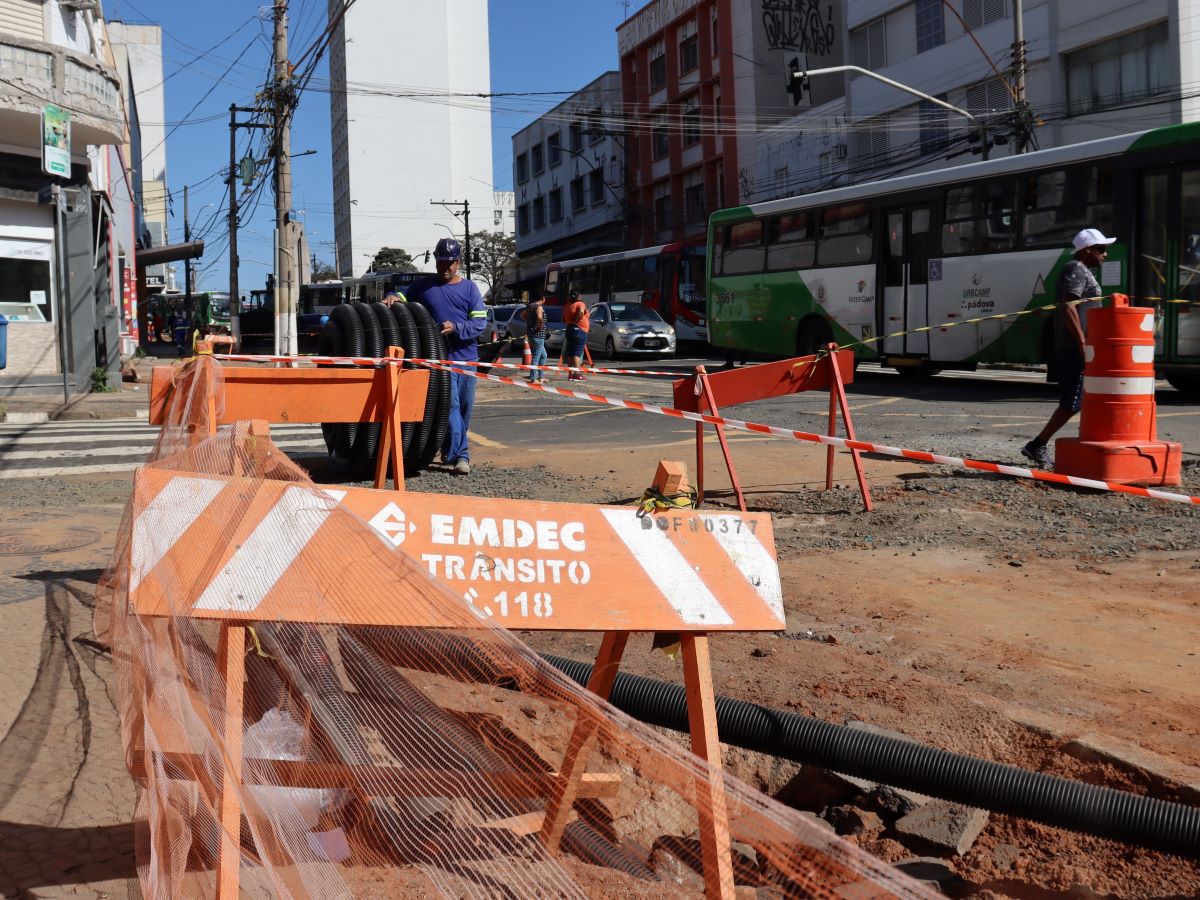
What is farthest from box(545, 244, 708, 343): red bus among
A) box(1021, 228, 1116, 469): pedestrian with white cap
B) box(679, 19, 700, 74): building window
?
box(1021, 228, 1116, 469): pedestrian with white cap

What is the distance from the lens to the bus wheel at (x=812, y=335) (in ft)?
69.7

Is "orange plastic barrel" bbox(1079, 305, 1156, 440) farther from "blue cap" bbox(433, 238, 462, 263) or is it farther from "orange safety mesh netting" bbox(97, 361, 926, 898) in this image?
"orange safety mesh netting" bbox(97, 361, 926, 898)

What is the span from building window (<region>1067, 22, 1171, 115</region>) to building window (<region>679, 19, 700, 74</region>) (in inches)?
904

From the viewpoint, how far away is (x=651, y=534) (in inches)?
103

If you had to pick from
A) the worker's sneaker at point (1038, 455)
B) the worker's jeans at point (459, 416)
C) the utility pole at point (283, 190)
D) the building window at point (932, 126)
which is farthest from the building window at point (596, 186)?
the worker's sneaker at point (1038, 455)

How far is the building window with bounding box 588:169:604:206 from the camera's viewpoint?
2404 inches

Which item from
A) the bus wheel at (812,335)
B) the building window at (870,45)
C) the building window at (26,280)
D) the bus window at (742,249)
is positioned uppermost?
the building window at (870,45)

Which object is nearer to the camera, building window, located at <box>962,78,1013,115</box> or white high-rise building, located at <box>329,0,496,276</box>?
building window, located at <box>962,78,1013,115</box>

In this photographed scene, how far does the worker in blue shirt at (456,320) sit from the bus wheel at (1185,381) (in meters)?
9.94

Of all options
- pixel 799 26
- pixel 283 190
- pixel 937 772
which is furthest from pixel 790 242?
pixel 799 26

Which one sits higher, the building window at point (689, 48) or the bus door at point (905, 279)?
the building window at point (689, 48)

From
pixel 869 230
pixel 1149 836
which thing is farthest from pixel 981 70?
pixel 1149 836

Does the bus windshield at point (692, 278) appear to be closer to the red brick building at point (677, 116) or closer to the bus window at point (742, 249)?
the bus window at point (742, 249)

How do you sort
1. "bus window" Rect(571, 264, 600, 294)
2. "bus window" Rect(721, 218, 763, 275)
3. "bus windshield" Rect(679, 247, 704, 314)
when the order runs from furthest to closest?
"bus window" Rect(571, 264, 600, 294), "bus windshield" Rect(679, 247, 704, 314), "bus window" Rect(721, 218, 763, 275)
